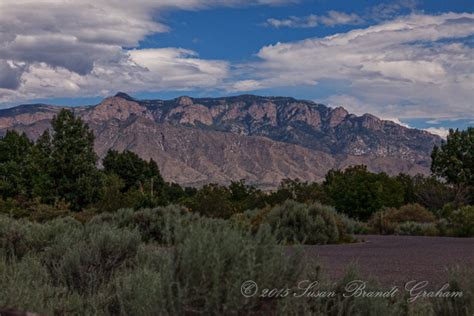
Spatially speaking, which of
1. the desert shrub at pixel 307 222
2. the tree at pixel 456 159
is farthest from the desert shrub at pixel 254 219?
the tree at pixel 456 159

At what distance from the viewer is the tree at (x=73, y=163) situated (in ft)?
153

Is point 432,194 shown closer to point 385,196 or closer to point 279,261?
point 385,196

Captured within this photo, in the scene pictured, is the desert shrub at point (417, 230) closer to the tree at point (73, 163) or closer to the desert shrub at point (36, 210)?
the desert shrub at point (36, 210)

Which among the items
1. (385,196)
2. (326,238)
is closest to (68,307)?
(326,238)

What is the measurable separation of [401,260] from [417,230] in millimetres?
13398

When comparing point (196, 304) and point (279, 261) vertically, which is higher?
point (279, 261)

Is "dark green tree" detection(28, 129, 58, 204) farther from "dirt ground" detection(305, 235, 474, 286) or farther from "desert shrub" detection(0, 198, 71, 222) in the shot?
"dirt ground" detection(305, 235, 474, 286)

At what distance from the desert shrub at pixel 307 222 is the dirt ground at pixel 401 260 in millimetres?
2222

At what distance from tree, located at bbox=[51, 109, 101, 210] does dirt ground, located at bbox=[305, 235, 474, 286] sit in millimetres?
31427

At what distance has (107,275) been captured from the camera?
950 centimetres

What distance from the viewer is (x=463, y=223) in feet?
86.0

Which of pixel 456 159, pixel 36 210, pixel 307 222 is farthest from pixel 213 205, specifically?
pixel 456 159

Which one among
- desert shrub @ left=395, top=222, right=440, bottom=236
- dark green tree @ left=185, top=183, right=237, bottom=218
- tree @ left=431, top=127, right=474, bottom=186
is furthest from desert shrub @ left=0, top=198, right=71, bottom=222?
tree @ left=431, top=127, right=474, bottom=186

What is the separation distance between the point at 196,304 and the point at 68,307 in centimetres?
226
